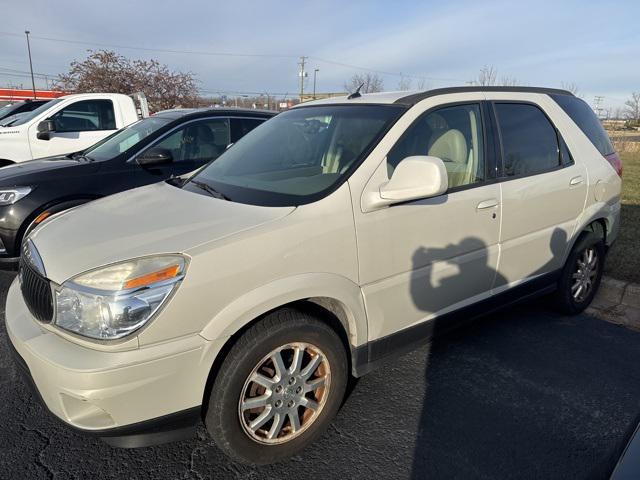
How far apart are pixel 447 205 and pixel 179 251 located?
5.16ft

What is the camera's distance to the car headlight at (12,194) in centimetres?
428

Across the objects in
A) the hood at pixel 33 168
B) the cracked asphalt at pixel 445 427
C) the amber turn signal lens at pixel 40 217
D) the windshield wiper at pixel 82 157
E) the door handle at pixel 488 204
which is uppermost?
the windshield wiper at pixel 82 157

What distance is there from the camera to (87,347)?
1.87 metres

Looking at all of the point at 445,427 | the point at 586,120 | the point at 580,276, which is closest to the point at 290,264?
the point at 445,427

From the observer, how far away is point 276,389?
7.30 ft

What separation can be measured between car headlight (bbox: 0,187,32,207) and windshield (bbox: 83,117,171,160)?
93cm

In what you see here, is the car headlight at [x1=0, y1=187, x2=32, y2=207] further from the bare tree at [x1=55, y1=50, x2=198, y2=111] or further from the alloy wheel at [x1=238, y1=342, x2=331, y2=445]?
the bare tree at [x1=55, y1=50, x2=198, y2=111]

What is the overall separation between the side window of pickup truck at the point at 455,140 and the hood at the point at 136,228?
3.47ft

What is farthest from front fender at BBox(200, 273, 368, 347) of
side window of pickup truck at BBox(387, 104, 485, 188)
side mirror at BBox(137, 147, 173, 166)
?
side mirror at BBox(137, 147, 173, 166)

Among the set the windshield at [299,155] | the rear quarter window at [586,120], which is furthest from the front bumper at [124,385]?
the rear quarter window at [586,120]

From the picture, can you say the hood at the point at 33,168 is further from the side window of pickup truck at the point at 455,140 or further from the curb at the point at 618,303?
the curb at the point at 618,303

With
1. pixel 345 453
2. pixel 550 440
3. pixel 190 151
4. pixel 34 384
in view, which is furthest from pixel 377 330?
pixel 190 151

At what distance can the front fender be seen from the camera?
6.47 feet

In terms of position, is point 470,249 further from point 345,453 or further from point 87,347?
point 87,347
